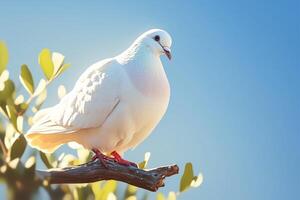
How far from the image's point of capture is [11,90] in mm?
1601

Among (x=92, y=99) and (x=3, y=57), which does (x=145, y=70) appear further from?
(x=3, y=57)

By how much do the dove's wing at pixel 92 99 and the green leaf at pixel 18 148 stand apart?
0.51 feet

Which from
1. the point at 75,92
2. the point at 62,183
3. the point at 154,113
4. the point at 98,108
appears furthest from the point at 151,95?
the point at 62,183

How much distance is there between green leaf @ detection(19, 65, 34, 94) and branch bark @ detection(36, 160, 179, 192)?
29 centimetres

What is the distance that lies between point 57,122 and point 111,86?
22 centimetres

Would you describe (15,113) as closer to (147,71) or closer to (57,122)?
(57,122)

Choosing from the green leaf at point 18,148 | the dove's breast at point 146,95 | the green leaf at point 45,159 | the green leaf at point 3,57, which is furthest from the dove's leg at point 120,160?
the green leaf at point 3,57

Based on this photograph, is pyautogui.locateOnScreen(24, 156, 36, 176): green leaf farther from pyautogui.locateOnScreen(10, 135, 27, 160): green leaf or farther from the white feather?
the white feather

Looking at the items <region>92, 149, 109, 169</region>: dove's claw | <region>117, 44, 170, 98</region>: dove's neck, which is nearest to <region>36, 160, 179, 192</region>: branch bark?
<region>92, 149, 109, 169</region>: dove's claw

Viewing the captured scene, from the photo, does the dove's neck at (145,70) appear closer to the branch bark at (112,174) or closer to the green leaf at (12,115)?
the branch bark at (112,174)

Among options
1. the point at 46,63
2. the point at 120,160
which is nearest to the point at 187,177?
the point at 120,160

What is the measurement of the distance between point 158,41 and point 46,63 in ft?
1.23

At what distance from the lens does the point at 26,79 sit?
1.62m

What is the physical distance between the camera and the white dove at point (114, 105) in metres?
1.51
